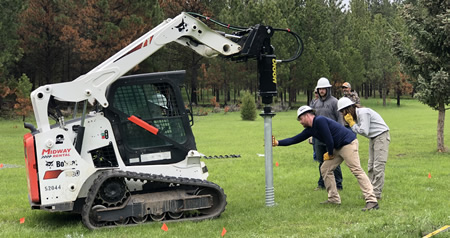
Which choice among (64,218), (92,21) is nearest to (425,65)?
(64,218)

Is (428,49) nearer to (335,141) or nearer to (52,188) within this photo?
(335,141)

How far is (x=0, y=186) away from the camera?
1099 centimetres

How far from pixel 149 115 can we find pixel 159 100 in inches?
12.4

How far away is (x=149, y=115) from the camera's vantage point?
7.61 m

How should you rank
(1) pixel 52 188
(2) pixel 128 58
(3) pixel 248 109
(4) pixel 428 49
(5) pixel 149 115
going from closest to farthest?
1. (1) pixel 52 188
2. (2) pixel 128 58
3. (5) pixel 149 115
4. (4) pixel 428 49
5. (3) pixel 248 109

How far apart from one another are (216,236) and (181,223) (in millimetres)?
924

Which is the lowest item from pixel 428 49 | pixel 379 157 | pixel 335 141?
pixel 379 157

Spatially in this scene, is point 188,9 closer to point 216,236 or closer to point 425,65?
point 425,65

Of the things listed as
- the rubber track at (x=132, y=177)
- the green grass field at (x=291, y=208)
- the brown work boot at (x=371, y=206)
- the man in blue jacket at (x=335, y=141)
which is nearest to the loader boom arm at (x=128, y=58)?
the rubber track at (x=132, y=177)

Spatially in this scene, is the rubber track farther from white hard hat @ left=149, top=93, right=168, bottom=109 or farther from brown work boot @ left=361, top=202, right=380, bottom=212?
brown work boot @ left=361, top=202, right=380, bottom=212

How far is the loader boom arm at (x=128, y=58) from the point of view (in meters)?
7.03

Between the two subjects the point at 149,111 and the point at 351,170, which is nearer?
the point at 149,111

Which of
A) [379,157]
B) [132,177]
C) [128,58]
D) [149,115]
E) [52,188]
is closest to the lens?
[52,188]

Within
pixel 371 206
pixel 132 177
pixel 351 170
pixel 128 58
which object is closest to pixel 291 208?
pixel 351 170
